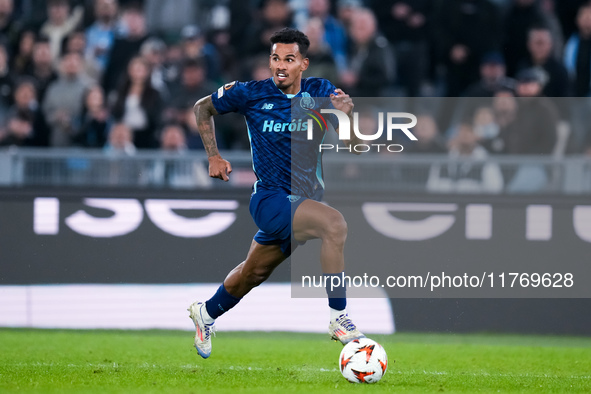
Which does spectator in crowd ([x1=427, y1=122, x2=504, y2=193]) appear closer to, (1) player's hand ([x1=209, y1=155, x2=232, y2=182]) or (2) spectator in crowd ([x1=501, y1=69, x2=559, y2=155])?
(2) spectator in crowd ([x1=501, y1=69, x2=559, y2=155])

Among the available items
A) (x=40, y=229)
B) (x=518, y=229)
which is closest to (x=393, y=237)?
(x=518, y=229)

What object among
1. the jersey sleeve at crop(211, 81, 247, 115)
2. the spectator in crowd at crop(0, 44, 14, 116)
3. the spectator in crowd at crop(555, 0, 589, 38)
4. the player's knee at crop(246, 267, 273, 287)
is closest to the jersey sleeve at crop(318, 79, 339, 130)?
→ the jersey sleeve at crop(211, 81, 247, 115)

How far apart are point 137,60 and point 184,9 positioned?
1849 millimetres

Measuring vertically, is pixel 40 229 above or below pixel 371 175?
below

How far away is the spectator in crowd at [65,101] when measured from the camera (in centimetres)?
967

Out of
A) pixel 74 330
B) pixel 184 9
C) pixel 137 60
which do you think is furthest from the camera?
pixel 184 9

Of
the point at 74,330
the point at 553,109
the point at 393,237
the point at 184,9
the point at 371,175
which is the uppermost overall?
the point at 184,9

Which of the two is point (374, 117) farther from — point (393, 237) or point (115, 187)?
point (115, 187)

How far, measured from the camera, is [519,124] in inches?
342

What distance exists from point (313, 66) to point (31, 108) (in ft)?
10.2

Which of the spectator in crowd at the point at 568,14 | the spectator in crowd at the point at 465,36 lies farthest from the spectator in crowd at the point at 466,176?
the spectator in crowd at the point at 568,14

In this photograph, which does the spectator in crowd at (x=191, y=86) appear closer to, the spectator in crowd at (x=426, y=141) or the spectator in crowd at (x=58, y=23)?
the spectator in crowd at (x=58, y=23)

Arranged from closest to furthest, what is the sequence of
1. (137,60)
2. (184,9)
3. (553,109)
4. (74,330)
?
1. (74,330)
2. (553,109)
3. (137,60)
4. (184,9)

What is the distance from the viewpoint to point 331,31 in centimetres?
1051
